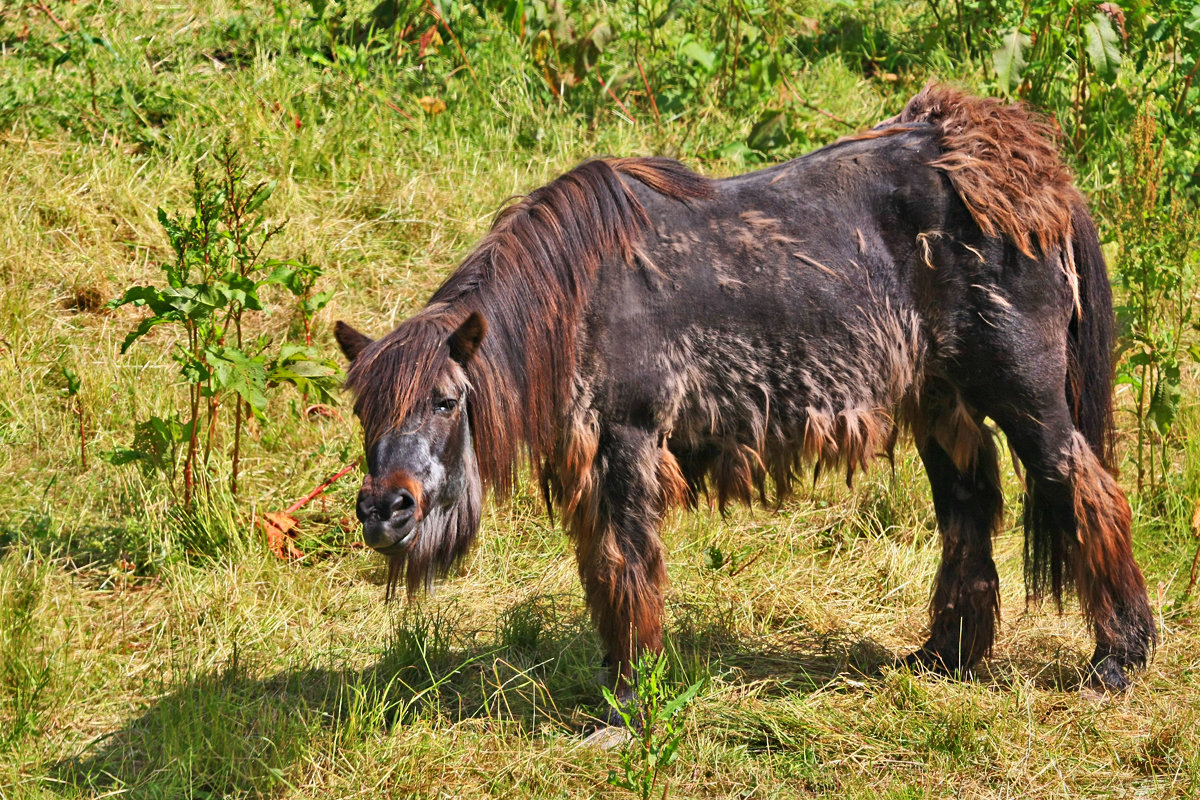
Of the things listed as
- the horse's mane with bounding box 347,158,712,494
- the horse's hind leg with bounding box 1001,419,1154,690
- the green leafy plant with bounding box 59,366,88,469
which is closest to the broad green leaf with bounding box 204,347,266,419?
the green leafy plant with bounding box 59,366,88,469

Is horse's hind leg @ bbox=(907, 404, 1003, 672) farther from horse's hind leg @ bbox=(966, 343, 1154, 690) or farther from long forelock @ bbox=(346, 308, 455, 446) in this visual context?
long forelock @ bbox=(346, 308, 455, 446)

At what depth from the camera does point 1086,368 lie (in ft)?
15.0

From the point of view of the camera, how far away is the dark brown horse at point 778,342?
163 inches

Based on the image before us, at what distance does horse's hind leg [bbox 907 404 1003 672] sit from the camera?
4.73 m

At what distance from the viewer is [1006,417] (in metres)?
4.46

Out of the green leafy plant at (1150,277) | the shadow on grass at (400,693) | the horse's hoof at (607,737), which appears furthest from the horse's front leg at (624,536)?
the green leafy plant at (1150,277)

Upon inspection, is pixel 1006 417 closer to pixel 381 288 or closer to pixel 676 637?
pixel 676 637

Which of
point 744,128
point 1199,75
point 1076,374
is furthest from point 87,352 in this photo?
point 1199,75

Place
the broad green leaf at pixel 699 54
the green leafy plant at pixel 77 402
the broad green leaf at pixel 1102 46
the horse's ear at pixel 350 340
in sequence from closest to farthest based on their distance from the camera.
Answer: the horse's ear at pixel 350 340, the green leafy plant at pixel 77 402, the broad green leaf at pixel 1102 46, the broad green leaf at pixel 699 54

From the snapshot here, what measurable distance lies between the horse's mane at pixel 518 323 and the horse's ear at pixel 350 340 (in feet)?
0.31

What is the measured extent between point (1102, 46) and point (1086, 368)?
10.4ft

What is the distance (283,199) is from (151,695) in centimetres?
337

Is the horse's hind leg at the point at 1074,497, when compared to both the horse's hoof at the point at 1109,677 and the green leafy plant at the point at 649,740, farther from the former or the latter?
the green leafy plant at the point at 649,740

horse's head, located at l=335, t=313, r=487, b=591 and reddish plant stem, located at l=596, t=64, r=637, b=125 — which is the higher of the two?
reddish plant stem, located at l=596, t=64, r=637, b=125
